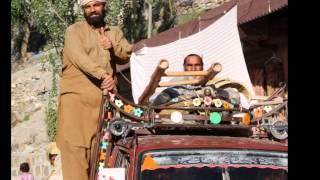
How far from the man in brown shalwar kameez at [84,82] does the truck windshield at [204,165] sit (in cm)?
88

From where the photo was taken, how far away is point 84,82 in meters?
5.66

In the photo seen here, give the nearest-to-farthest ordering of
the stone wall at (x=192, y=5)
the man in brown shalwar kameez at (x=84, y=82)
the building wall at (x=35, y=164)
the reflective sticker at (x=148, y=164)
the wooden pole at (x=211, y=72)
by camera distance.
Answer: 1. the reflective sticker at (x=148, y=164)
2. the man in brown shalwar kameez at (x=84, y=82)
3. the wooden pole at (x=211, y=72)
4. the building wall at (x=35, y=164)
5. the stone wall at (x=192, y=5)

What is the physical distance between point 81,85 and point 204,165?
58.2 inches

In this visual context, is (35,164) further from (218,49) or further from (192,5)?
(218,49)

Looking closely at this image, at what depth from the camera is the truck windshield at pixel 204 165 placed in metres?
4.66

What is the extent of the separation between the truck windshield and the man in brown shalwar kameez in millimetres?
877

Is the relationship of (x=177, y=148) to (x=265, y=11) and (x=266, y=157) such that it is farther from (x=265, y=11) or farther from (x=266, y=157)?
(x=265, y=11)

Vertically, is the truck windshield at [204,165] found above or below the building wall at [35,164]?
above

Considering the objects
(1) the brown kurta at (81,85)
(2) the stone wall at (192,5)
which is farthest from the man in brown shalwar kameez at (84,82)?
(2) the stone wall at (192,5)

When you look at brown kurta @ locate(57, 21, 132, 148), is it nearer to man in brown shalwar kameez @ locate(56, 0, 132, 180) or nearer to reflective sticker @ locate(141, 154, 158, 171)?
man in brown shalwar kameez @ locate(56, 0, 132, 180)

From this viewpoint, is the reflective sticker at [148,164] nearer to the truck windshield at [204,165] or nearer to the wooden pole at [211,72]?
the truck windshield at [204,165]

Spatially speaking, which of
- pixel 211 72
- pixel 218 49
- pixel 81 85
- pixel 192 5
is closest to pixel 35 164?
pixel 192 5
